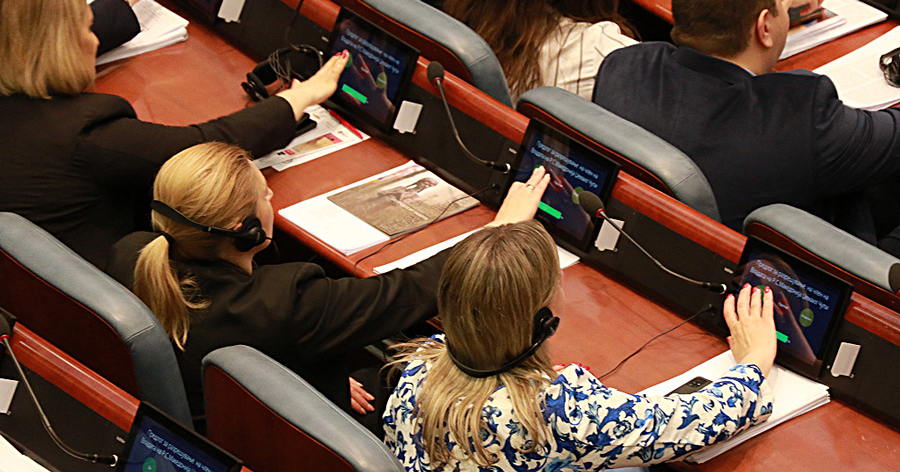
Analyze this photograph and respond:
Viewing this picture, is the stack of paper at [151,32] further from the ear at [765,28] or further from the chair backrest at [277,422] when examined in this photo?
the ear at [765,28]

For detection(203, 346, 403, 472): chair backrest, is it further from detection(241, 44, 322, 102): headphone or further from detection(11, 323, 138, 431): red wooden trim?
detection(241, 44, 322, 102): headphone

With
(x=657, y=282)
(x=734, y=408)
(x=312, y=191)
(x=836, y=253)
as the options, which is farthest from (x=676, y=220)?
(x=312, y=191)

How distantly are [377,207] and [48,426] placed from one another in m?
0.88

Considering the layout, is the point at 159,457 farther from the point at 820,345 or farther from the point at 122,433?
the point at 820,345

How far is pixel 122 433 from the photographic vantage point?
1674 millimetres

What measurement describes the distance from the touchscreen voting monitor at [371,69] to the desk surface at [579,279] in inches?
2.4

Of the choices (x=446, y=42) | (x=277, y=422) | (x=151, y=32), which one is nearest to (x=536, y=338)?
(x=277, y=422)

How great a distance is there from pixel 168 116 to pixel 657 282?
1.34 meters

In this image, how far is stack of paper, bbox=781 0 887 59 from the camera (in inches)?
116

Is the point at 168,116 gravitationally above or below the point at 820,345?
below

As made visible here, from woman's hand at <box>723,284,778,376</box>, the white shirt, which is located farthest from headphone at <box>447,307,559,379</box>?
the white shirt

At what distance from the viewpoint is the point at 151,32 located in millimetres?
2885

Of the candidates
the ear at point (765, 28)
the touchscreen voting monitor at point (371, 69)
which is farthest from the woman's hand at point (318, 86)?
the ear at point (765, 28)

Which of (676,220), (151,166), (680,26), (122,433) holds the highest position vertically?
(680,26)
